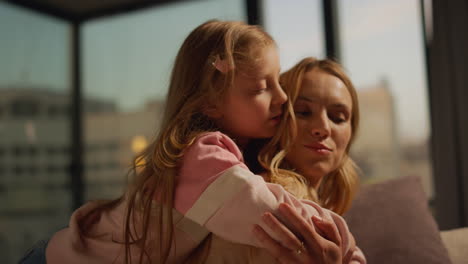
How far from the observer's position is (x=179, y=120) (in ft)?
3.93

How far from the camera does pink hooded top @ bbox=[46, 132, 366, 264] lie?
0.99m

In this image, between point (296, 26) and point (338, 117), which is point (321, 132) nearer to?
point (338, 117)

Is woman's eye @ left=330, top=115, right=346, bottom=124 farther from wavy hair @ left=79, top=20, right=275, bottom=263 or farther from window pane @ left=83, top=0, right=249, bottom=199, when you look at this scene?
window pane @ left=83, top=0, right=249, bottom=199

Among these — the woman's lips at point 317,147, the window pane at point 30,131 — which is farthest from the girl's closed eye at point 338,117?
the window pane at point 30,131

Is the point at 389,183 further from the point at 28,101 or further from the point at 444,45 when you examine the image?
the point at 28,101

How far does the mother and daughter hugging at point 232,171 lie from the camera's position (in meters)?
1.02

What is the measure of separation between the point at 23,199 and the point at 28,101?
3.11 ft

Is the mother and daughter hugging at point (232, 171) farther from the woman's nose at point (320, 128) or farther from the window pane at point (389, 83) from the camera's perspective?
the window pane at point (389, 83)

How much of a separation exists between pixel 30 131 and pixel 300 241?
4444 millimetres

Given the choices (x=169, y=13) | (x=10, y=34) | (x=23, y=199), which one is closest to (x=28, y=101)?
(x=10, y=34)

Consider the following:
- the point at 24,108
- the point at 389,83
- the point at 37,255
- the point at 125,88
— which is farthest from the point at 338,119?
the point at 24,108

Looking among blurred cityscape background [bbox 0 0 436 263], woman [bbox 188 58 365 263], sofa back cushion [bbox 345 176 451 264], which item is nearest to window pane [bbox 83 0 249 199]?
blurred cityscape background [bbox 0 0 436 263]

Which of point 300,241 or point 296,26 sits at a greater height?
point 296,26

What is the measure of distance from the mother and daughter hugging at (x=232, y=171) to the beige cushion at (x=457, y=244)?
0.42 metres
